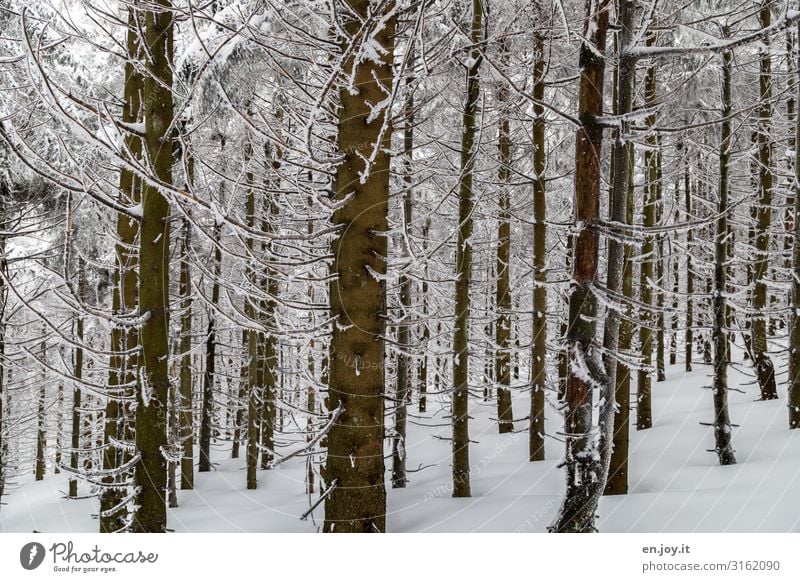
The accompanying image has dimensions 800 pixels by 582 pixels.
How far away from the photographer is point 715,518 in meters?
4.05

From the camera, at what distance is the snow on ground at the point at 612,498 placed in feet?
14.1

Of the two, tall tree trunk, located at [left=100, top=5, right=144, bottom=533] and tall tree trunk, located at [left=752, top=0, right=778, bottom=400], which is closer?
tall tree trunk, located at [left=100, top=5, right=144, bottom=533]

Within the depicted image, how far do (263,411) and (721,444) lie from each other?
858cm

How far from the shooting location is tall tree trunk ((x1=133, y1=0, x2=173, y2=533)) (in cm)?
350

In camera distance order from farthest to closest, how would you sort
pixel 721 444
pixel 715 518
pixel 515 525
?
pixel 721 444 < pixel 515 525 < pixel 715 518

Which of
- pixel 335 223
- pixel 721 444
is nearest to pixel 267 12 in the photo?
pixel 335 223

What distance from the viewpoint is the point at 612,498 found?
5.46 meters

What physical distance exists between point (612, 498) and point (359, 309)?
4.01 meters

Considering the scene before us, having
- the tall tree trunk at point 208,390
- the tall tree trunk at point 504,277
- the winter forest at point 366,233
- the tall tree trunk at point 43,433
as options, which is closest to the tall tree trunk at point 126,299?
the winter forest at point 366,233

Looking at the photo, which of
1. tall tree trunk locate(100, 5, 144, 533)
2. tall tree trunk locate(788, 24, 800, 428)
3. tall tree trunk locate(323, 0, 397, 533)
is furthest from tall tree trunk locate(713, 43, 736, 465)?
tall tree trunk locate(100, 5, 144, 533)

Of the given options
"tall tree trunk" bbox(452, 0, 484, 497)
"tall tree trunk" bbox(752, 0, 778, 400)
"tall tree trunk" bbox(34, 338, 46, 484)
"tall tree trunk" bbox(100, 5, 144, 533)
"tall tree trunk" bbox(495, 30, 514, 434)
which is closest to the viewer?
"tall tree trunk" bbox(100, 5, 144, 533)
